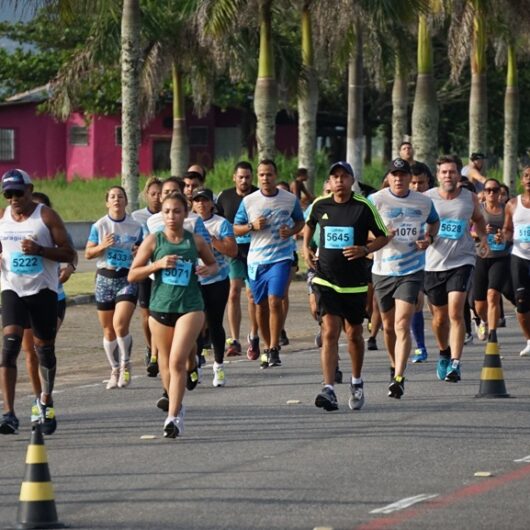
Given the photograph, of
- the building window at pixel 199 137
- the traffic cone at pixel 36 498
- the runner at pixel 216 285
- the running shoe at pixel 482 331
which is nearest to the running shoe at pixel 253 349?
the runner at pixel 216 285

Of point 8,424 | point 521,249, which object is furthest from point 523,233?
point 8,424

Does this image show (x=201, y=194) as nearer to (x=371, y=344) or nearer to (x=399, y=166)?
(x=399, y=166)

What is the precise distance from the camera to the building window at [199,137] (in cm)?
6431

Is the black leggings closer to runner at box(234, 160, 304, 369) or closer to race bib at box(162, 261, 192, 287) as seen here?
runner at box(234, 160, 304, 369)

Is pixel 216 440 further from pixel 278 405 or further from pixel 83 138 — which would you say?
pixel 83 138

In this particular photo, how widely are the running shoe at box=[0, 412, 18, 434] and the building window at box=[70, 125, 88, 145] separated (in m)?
51.3

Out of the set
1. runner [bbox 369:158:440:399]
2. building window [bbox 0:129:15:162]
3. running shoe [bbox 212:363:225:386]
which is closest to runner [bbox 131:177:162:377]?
running shoe [bbox 212:363:225:386]

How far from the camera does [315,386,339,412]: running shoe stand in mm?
14289

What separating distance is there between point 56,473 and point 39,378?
2409mm

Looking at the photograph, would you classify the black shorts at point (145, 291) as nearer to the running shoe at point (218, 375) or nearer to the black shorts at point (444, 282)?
the running shoe at point (218, 375)

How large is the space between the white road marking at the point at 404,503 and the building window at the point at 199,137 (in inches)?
2133

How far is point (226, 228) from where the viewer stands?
53.6ft

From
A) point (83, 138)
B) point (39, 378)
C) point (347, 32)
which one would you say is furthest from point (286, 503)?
point (83, 138)

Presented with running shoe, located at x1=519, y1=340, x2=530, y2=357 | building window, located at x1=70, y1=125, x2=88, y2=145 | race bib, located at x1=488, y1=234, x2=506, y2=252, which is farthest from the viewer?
building window, located at x1=70, y1=125, x2=88, y2=145
